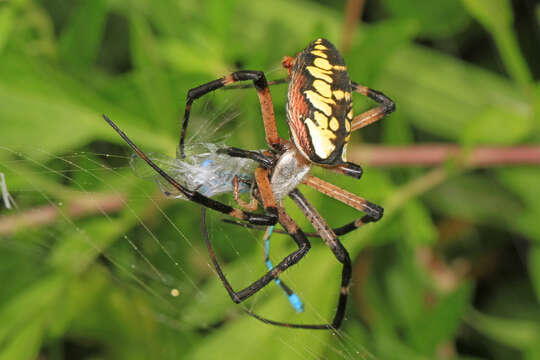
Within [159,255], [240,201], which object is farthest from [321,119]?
[159,255]

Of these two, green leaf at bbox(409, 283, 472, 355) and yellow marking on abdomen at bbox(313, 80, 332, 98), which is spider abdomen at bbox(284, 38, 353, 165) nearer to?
yellow marking on abdomen at bbox(313, 80, 332, 98)

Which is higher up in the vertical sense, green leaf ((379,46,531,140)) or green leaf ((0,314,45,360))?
green leaf ((379,46,531,140))

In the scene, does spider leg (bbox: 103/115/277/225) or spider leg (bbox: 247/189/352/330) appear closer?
spider leg (bbox: 103/115/277/225)

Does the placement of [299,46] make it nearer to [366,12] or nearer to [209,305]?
[366,12]

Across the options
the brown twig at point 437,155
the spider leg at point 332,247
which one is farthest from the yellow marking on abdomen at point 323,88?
the brown twig at point 437,155

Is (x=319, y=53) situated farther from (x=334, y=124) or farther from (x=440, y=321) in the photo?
(x=440, y=321)

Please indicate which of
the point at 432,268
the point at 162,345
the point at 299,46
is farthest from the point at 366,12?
the point at 162,345

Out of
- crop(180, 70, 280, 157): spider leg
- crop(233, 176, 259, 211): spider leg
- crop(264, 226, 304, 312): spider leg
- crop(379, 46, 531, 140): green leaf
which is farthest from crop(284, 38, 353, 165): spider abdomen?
crop(379, 46, 531, 140): green leaf

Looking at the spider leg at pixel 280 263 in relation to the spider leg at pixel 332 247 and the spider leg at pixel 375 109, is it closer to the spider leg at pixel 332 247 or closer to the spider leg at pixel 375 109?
the spider leg at pixel 332 247
